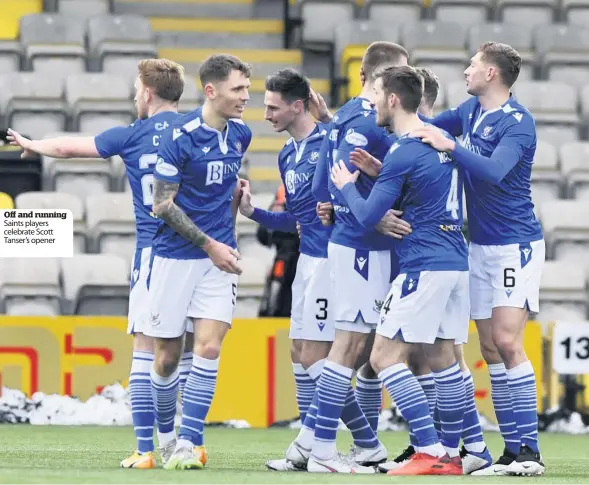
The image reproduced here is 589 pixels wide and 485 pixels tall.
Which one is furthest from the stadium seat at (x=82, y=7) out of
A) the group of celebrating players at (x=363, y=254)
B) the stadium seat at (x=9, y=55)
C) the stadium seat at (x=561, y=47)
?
the group of celebrating players at (x=363, y=254)

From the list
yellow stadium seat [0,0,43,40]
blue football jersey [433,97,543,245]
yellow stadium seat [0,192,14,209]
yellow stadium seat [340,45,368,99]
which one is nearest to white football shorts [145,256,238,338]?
blue football jersey [433,97,543,245]

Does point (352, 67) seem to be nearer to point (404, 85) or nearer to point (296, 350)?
point (296, 350)

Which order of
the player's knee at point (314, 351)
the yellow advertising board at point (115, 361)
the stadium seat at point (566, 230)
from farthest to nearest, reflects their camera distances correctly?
the stadium seat at point (566, 230) < the yellow advertising board at point (115, 361) < the player's knee at point (314, 351)

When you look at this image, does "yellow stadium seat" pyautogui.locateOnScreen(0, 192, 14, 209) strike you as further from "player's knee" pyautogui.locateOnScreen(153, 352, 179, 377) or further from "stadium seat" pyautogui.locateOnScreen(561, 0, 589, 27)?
"stadium seat" pyautogui.locateOnScreen(561, 0, 589, 27)

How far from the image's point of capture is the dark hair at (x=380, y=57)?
7.46 m

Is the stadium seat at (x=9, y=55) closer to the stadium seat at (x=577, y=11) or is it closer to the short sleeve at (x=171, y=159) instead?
the stadium seat at (x=577, y=11)

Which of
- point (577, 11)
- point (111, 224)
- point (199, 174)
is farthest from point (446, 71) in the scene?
point (199, 174)

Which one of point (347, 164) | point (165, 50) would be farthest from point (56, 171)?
point (347, 164)

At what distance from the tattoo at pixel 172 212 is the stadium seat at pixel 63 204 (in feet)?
16.6

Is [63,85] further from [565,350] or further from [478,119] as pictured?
[478,119]

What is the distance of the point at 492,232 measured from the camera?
24.5 ft

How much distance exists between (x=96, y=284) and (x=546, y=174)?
4537mm

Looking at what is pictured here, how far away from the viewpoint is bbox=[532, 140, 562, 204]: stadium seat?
13938 millimetres
